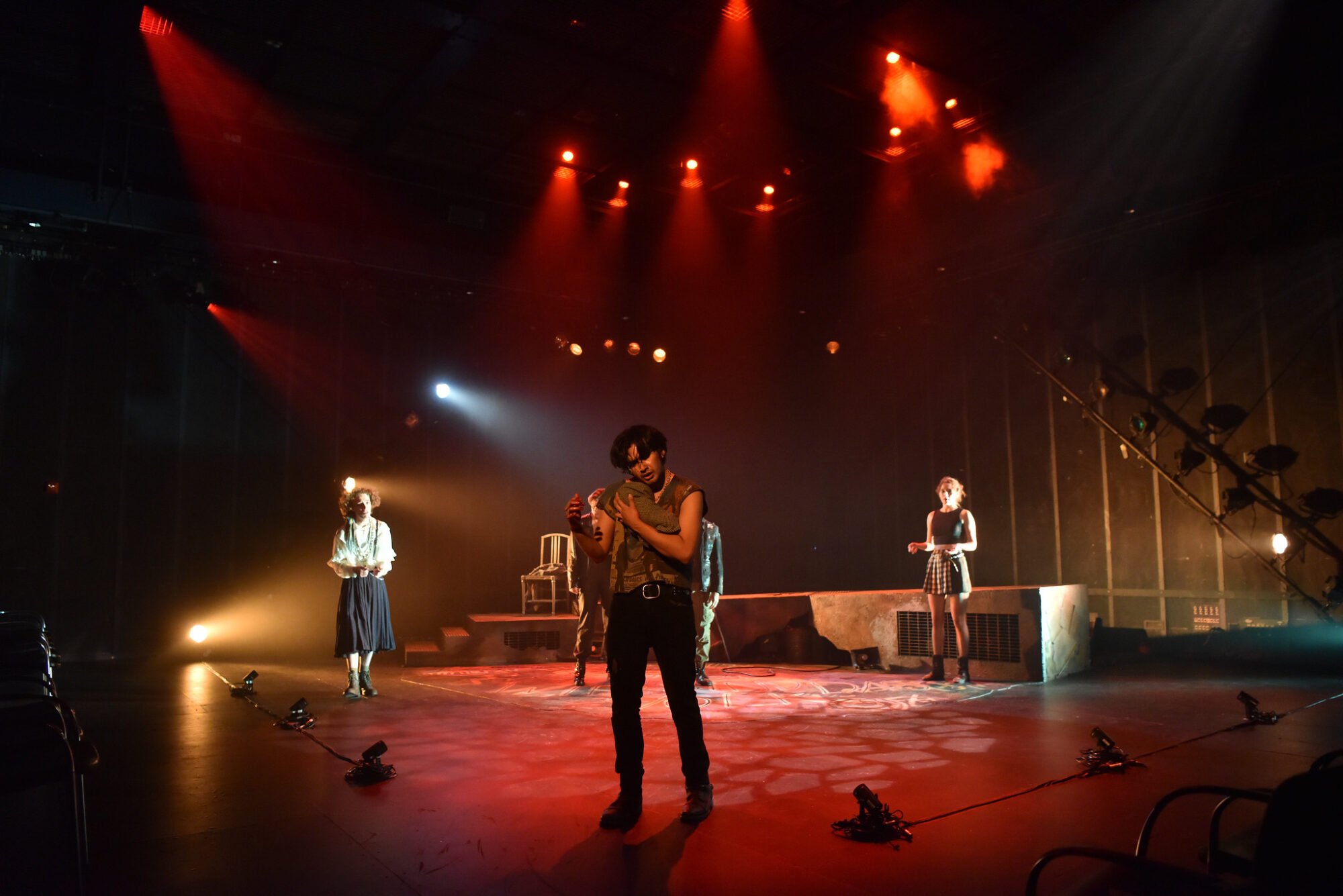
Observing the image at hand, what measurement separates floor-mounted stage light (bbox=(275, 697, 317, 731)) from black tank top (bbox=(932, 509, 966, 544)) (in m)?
5.11

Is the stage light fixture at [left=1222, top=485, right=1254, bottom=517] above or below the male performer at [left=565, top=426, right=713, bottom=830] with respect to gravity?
above

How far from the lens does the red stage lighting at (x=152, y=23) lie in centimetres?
714

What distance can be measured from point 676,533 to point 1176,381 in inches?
339

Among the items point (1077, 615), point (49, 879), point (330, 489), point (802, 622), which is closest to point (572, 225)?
point (330, 489)

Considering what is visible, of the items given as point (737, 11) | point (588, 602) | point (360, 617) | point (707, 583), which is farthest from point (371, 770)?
point (737, 11)

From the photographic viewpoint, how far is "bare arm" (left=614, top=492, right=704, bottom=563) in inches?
117

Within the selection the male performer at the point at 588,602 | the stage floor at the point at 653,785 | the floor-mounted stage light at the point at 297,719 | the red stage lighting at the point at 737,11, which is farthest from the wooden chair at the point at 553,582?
the red stage lighting at the point at 737,11

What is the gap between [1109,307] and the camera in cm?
988

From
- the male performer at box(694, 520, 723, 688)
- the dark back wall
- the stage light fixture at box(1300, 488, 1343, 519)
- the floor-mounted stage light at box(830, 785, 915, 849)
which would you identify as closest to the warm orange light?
the dark back wall

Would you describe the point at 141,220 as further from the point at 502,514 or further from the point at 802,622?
the point at 802,622

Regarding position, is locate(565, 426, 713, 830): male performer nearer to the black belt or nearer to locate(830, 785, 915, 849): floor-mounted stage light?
the black belt

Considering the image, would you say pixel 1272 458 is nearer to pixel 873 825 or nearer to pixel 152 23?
pixel 873 825

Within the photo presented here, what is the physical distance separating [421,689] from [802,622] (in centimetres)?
431

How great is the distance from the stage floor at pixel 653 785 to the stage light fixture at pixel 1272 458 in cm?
266
